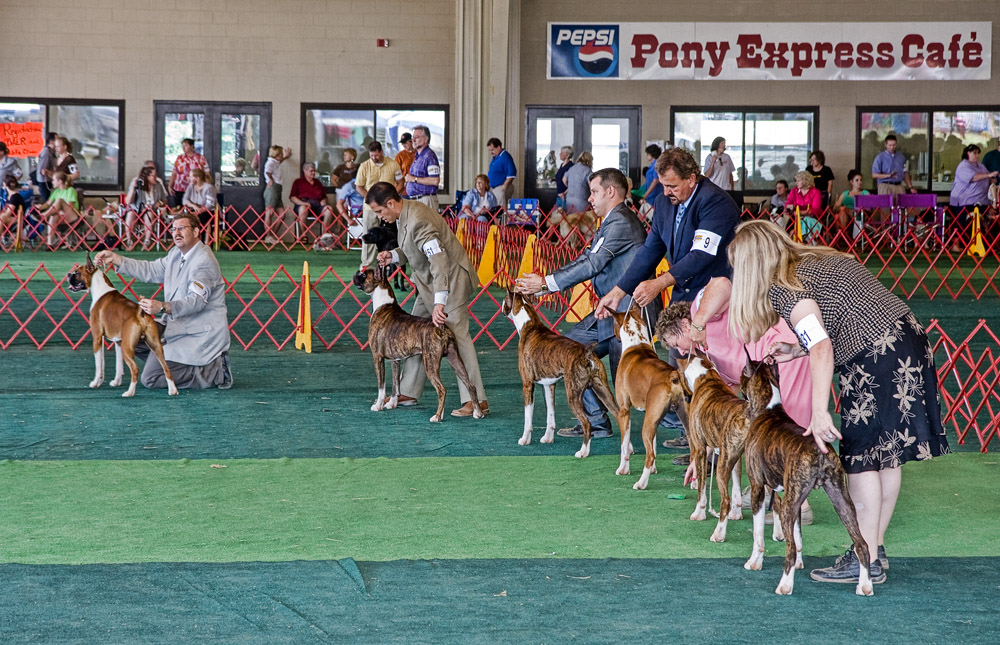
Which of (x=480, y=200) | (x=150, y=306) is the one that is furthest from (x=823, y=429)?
(x=480, y=200)

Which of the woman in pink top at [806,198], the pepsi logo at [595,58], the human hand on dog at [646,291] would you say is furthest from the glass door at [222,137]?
the human hand on dog at [646,291]

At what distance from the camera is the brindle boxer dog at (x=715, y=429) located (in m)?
4.36

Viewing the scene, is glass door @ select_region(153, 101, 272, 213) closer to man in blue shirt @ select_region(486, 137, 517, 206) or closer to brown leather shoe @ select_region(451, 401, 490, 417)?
man in blue shirt @ select_region(486, 137, 517, 206)

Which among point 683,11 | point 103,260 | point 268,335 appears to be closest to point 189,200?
point 683,11

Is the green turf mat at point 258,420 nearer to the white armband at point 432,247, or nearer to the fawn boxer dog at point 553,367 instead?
the fawn boxer dog at point 553,367

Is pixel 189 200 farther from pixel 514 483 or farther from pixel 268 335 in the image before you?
pixel 514 483

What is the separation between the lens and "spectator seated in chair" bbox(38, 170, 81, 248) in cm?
1955

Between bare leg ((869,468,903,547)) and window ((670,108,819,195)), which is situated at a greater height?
window ((670,108,819,195))

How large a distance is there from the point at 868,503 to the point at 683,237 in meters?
2.08

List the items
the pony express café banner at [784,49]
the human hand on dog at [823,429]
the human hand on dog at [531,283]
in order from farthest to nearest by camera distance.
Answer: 1. the pony express café banner at [784,49]
2. the human hand on dog at [531,283]
3. the human hand on dog at [823,429]

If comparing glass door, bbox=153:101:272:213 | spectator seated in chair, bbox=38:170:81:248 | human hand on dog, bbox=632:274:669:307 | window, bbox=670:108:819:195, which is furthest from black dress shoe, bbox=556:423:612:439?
glass door, bbox=153:101:272:213

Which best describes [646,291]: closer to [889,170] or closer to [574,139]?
[889,170]

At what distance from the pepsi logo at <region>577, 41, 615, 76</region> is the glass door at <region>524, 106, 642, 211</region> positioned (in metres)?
0.73

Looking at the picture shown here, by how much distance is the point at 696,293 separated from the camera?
560 centimetres
